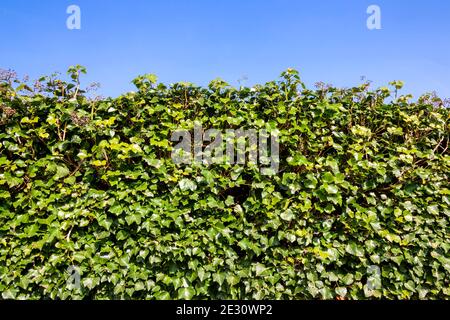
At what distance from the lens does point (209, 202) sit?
3100mm

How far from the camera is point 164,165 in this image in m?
3.13

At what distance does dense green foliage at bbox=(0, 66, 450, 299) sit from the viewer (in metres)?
3.08

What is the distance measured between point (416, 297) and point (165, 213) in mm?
2812

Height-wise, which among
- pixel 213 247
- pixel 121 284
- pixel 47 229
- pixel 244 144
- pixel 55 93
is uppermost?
pixel 55 93

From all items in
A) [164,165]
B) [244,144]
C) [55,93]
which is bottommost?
[164,165]

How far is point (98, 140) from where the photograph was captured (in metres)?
3.22

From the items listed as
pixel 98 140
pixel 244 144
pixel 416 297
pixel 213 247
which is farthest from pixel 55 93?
pixel 416 297

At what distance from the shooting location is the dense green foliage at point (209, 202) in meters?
3.08

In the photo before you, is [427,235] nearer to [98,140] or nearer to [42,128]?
[98,140]

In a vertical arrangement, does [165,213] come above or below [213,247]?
above
